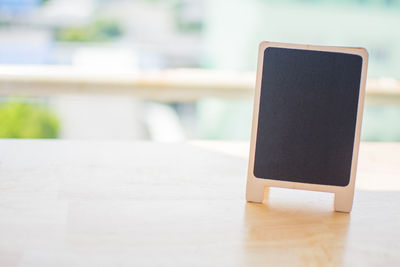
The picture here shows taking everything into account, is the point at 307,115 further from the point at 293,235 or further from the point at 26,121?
the point at 26,121

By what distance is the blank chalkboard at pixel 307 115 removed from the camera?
678 mm

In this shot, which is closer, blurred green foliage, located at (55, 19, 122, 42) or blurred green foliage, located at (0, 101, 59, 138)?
blurred green foliage, located at (0, 101, 59, 138)

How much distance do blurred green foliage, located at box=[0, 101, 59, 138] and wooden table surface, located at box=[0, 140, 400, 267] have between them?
6.40m

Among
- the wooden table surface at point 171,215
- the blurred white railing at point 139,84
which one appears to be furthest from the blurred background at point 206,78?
the wooden table surface at point 171,215

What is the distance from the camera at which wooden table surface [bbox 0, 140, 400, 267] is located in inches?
21.4

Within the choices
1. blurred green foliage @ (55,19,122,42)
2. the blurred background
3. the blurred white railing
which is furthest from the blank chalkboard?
blurred green foliage @ (55,19,122,42)

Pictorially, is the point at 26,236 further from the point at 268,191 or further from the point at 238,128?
the point at 238,128

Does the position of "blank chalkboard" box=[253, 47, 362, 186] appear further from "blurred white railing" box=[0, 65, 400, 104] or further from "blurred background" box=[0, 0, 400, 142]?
"blurred white railing" box=[0, 65, 400, 104]

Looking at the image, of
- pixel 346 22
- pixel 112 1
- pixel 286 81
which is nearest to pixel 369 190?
pixel 286 81

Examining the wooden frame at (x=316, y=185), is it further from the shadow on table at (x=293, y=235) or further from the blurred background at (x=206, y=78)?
the blurred background at (x=206, y=78)

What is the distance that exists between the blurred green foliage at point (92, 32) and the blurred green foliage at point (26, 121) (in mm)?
1861

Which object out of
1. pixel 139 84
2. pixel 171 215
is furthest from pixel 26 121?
pixel 171 215

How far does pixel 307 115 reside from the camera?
0.68 meters

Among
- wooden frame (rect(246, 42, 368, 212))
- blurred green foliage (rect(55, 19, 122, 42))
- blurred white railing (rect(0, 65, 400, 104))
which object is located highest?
wooden frame (rect(246, 42, 368, 212))
